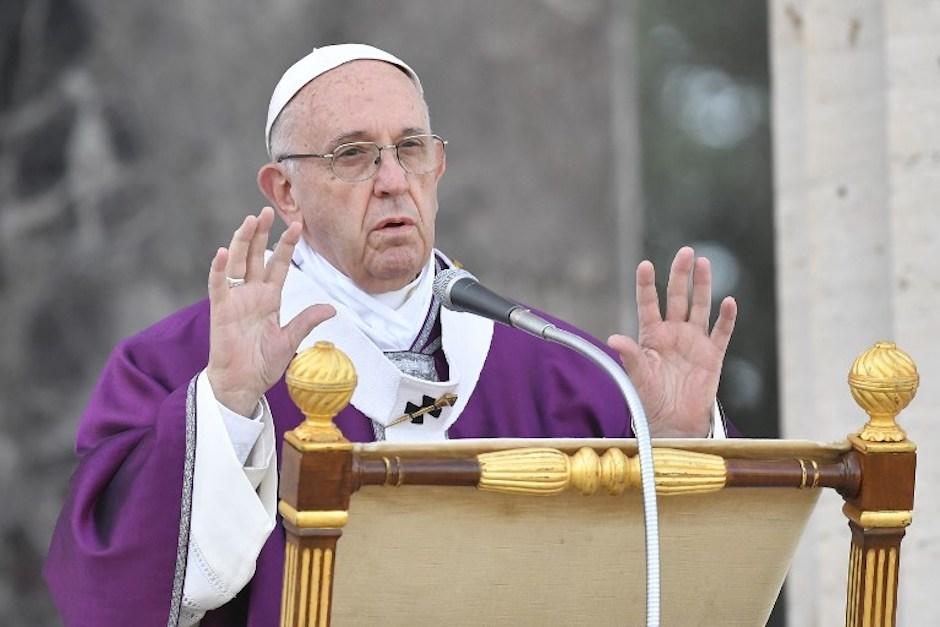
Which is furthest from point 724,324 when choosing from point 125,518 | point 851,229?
point 851,229

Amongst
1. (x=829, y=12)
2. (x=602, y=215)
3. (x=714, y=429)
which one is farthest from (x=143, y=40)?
(x=714, y=429)

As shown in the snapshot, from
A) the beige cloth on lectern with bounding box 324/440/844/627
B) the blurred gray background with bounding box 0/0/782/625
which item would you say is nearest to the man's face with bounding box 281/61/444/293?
the beige cloth on lectern with bounding box 324/440/844/627

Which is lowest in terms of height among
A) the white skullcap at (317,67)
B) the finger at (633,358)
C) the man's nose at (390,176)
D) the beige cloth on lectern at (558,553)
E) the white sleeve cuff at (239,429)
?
the beige cloth on lectern at (558,553)

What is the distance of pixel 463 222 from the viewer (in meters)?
6.16

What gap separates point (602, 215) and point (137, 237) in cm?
156

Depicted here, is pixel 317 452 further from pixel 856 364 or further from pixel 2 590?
pixel 2 590

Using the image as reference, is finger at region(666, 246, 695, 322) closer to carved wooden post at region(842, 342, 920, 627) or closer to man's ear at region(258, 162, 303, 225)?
carved wooden post at region(842, 342, 920, 627)

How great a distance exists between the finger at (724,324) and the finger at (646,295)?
0.11 m

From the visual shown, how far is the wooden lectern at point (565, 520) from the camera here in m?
2.61

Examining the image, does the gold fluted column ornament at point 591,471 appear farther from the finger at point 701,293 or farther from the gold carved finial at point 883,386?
the finger at point 701,293

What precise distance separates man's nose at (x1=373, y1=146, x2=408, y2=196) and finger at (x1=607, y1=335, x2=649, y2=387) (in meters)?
0.63

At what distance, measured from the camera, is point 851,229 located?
519 centimetres

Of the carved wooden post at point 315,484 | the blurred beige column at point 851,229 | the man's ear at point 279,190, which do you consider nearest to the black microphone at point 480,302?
the carved wooden post at point 315,484

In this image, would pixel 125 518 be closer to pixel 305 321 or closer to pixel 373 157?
pixel 305 321
